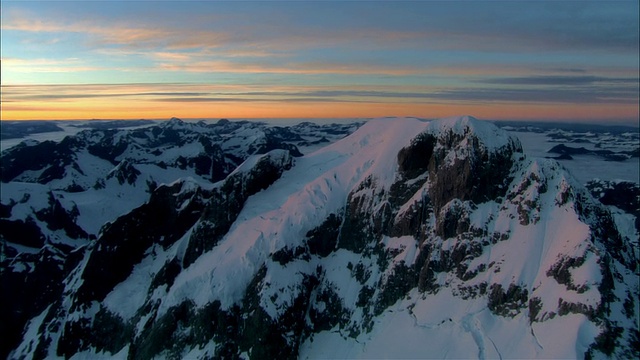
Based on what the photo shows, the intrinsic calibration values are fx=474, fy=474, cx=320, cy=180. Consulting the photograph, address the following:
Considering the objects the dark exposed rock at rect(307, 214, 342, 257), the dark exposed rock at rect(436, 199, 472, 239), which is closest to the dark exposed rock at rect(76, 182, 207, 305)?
the dark exposed rock at rect(307, 214, 342, 257)

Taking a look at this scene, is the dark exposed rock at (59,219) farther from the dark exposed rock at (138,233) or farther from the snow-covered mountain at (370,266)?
the dark exposed rock at (138,233)

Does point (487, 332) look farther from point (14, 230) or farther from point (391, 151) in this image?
point (14, 230)

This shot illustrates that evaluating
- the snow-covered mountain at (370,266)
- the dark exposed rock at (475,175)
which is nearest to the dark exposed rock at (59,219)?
the snow-covered mountain at (370,266)

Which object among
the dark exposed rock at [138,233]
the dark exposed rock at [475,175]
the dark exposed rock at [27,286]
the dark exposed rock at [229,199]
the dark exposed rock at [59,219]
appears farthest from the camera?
the dark exposed rock at [59,219]

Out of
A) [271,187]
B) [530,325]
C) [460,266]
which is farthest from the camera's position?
[271,187]

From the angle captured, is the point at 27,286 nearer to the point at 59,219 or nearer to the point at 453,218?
the point at 59,219

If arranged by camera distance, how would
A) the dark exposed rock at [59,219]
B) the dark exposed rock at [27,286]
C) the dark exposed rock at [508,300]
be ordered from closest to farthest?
the dark exposed rock at [508,300] < the dark exposed rock at [27,286] < the dark exposed rock at [59,219]

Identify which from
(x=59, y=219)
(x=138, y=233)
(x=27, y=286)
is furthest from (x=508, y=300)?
(x=59, y=219)

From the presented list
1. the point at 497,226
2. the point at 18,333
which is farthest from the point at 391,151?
the point at 18,333

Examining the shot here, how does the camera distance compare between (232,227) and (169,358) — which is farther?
(232,227)
